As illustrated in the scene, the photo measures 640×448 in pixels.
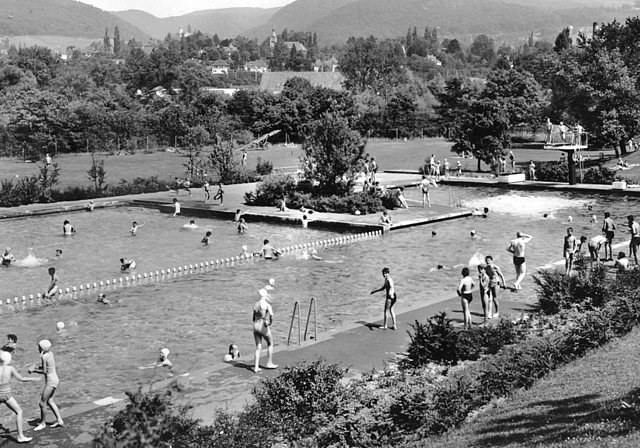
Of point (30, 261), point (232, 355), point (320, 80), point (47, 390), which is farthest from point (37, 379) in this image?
point (320, 80)

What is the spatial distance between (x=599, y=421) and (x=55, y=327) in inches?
550

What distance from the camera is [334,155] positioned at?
38.1 meters

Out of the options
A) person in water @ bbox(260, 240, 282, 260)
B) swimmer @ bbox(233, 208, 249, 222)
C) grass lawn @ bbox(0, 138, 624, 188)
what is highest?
grass lawn @ bbox(0, 138, 624, 188)

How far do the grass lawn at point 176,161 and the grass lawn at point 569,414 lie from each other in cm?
3678

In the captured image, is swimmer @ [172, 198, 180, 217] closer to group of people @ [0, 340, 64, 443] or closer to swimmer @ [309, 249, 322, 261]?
swimmer @ [309, 249, 322, 261]

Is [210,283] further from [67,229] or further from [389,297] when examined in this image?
[67,229]

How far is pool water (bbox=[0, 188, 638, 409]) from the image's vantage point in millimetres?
17078

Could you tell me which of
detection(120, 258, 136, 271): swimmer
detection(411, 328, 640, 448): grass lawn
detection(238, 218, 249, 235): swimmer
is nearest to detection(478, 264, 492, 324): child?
detection(411, 328, 640, 448): grass lawn

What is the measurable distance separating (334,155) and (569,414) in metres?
28.0

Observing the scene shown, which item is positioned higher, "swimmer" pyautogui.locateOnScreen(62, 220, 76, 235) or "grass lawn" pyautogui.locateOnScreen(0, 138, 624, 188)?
"grass lawn" pyautogui.locateOnScreen(0, 138, 624, 188)

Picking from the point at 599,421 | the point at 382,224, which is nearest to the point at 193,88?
the point at 382,224

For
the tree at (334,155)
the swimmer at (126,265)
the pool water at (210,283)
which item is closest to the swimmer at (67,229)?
the pool water at (210,283)

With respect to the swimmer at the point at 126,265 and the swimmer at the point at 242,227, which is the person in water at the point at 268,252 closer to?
the swimmer at the point at 126,265

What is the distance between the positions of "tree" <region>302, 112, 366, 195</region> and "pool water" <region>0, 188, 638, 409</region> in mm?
5564
